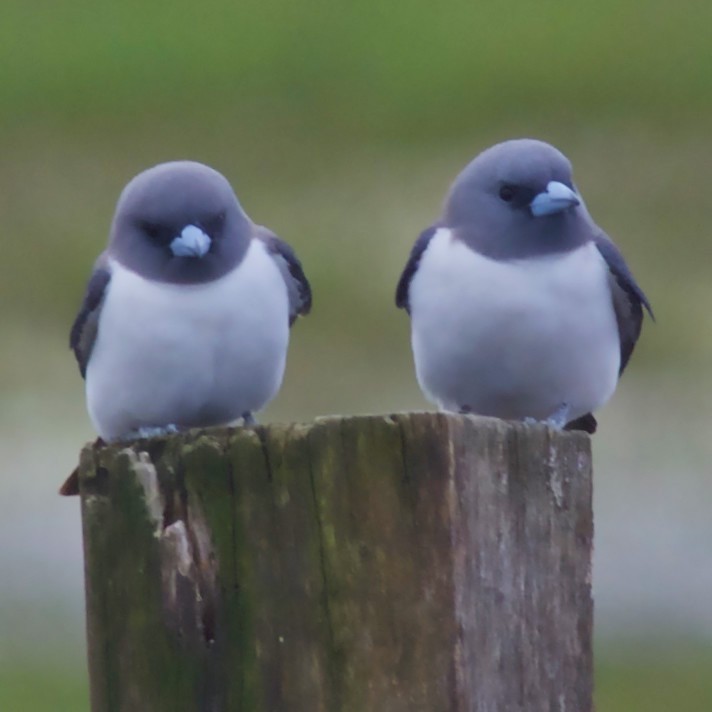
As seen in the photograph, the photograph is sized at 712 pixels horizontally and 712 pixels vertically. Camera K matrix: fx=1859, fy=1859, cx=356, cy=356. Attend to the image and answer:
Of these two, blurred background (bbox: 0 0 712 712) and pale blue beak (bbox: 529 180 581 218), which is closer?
pale blue beak (bbox: 529 180 581 218)

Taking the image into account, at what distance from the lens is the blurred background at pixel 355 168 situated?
37.6 ft

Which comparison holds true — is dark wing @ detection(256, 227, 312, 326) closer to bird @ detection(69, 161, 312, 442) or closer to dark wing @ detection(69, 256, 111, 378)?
bird @ detection(69, 161, 312, 442)

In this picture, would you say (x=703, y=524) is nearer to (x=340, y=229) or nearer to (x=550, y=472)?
(x=340, y=229)

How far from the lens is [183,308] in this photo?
5.12 m

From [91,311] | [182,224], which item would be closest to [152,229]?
[182,224]

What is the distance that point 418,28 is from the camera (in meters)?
16.1

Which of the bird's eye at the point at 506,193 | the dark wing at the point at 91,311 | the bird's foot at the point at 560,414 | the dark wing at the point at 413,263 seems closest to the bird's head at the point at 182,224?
the dark wing at the point at 91,311

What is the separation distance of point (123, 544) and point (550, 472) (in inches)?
32.9

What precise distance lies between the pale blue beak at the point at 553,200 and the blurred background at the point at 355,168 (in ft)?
17.3

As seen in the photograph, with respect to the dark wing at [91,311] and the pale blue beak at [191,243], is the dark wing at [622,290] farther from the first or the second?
the dark wing at [91,311]

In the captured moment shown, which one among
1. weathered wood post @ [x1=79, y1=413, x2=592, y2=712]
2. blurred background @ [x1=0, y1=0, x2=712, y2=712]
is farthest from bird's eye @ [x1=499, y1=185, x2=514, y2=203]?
blurred background @ [x1=0, y1=0, x2=712, y2=712]

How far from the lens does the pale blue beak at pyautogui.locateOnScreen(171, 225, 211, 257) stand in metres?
5.02

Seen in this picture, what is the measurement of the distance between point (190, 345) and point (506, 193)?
1.06 m

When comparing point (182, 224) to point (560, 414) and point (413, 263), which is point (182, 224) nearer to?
point (413, 263)
